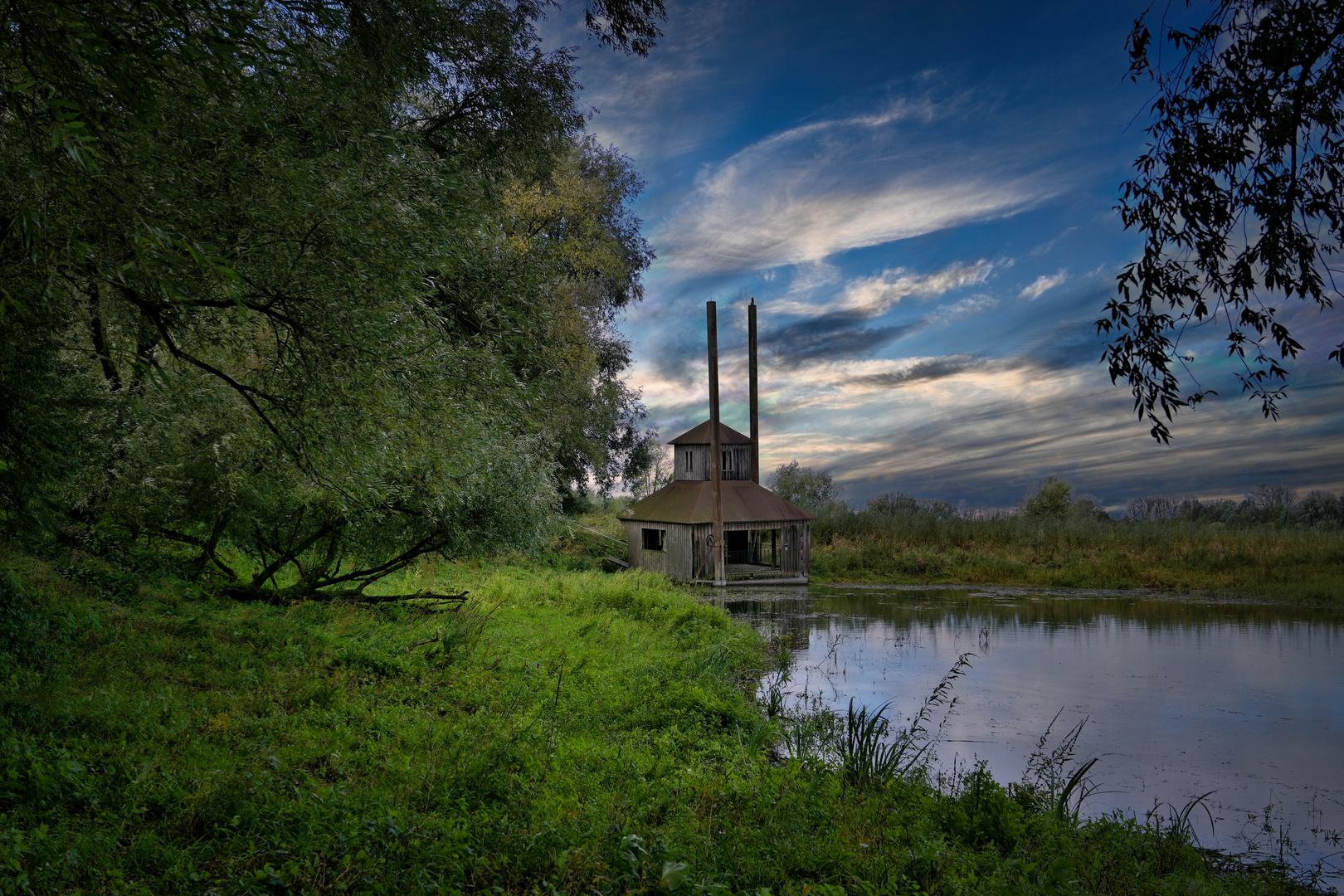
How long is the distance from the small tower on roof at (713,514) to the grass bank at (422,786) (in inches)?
648

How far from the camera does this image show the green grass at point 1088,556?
25.4 meters

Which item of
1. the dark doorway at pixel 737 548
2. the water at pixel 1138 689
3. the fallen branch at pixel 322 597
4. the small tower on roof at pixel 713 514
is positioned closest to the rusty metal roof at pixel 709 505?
the small tower on roof at pixel 713 514

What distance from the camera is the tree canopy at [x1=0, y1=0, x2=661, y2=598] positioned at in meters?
4.53

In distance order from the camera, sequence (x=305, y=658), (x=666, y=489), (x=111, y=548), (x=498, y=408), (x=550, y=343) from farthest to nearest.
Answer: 1. (x=666, y=489)
2. (x=550, y=343)
3. (x=111, y=548)
4. (x=498, y=408)
5. (x=305, y=658)

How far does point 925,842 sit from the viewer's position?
5320 mm

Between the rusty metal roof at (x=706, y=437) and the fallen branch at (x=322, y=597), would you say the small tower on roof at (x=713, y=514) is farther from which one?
the fallen branch at (x=322, y=597)

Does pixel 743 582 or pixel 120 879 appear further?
pixel 743 582

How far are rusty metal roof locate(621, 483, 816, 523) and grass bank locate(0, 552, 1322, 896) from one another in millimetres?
16895

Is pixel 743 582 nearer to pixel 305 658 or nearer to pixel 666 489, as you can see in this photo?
pixel 666 489

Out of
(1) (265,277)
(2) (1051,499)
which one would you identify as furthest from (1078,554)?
(1) (265,277)

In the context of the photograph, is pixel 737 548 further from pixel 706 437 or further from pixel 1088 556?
pixel 1088 556

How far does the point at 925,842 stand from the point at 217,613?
30.1 feet

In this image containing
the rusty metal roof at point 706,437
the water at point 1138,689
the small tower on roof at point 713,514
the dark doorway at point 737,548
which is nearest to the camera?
the water at point 1138,689

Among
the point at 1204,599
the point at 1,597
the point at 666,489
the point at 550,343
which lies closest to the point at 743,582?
the point at 666,489
